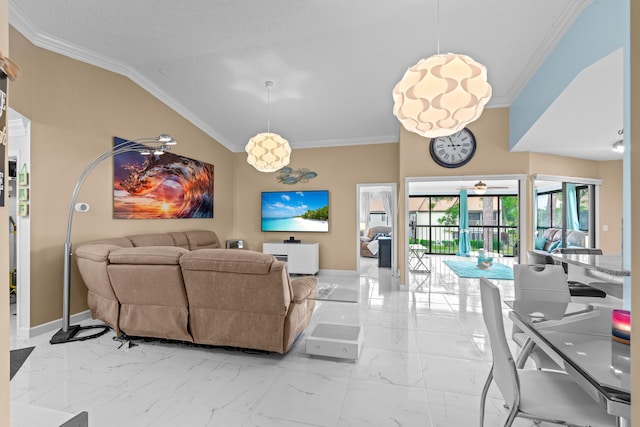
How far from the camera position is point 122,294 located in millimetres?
2768

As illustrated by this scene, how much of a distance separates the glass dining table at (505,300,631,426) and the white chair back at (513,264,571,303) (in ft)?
1.40

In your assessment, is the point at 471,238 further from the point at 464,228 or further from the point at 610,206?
the point at 610,206

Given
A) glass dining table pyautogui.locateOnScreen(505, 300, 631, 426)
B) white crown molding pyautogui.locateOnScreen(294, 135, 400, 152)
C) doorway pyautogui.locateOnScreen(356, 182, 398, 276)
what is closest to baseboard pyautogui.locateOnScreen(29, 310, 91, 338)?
glass dining table pyautogui.locateOnScreen(505, 300, 631, 426)

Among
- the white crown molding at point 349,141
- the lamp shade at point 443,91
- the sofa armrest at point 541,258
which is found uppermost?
the white crown molding at point 349,141

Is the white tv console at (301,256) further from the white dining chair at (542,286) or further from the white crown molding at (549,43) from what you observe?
the white crown molding at (549,43)

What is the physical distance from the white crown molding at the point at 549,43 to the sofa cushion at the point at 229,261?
3504mm

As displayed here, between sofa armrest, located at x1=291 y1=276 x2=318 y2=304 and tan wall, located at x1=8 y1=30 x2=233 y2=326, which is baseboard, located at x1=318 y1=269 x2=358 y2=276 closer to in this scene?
sofa armrest, located at x1=291 y1=276 x2=318 y2=304

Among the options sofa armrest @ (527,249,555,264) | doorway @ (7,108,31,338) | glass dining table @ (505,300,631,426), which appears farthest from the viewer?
sofa armrest @ (527,249,555,264)

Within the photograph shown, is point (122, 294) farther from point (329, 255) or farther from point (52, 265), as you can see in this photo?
point (329, 255)

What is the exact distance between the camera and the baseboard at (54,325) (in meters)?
3.11

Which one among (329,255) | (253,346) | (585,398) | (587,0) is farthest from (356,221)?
(585,398)

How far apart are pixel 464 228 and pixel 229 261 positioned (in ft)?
28.1

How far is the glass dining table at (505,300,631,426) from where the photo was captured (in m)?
1.02

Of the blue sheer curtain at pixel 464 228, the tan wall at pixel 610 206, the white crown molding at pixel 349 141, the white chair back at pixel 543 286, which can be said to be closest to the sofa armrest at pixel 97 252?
the white chair back at pixel 543 286
